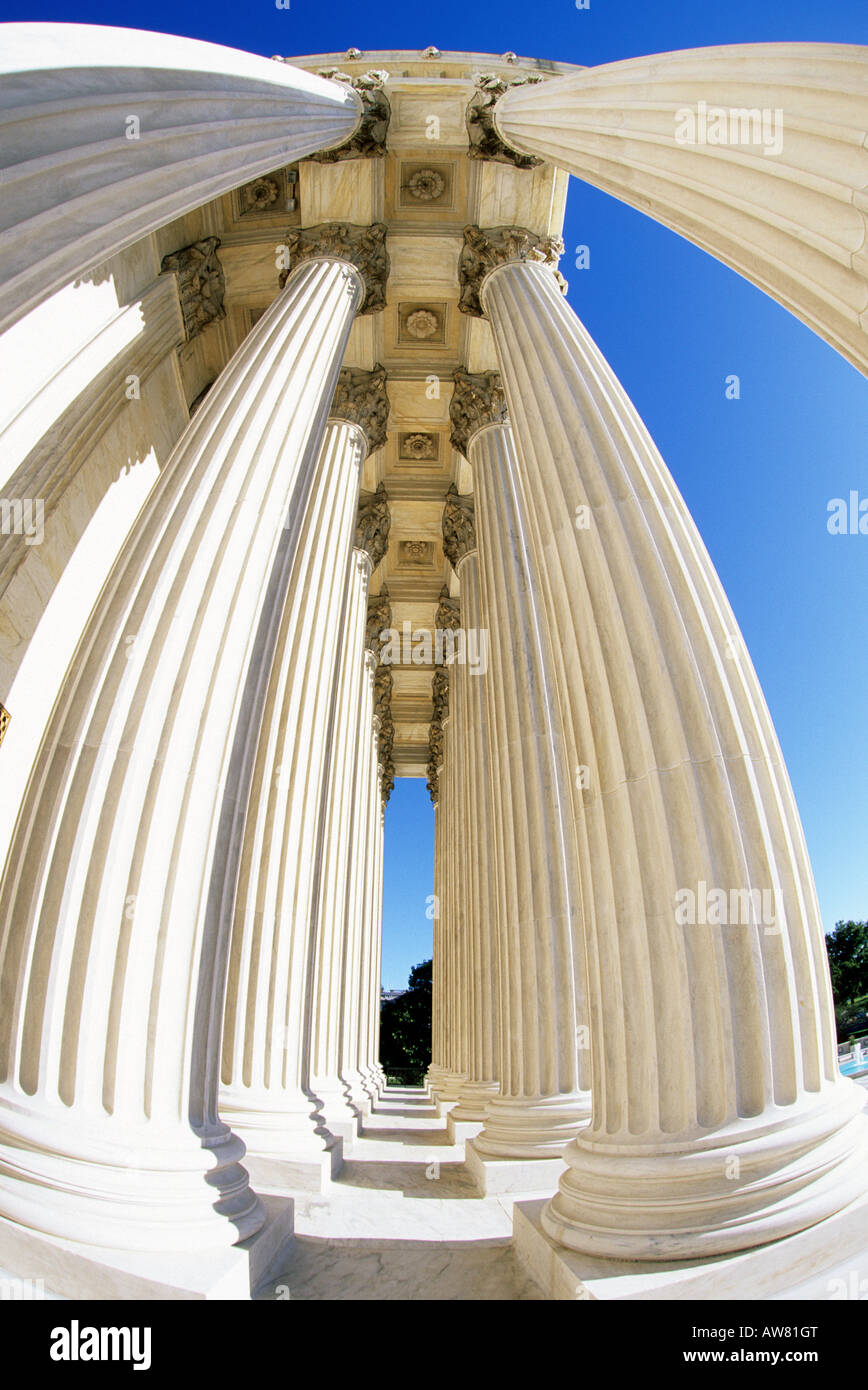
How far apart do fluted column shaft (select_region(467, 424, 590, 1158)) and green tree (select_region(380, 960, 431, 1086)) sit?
10222 centimetres

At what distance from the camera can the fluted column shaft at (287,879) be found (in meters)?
14.5

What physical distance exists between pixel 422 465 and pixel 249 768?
93.7 feet

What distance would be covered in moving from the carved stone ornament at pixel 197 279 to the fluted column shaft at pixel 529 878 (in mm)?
11468

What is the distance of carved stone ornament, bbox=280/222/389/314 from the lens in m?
22.9

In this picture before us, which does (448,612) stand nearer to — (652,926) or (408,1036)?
(652,926)

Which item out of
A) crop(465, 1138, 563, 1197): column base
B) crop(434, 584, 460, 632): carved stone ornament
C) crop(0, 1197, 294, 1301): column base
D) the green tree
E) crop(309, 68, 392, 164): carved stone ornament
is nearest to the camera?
crop(0, 1197, 294, 1301): column base

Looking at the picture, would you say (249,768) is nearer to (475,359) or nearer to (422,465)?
(475,359)

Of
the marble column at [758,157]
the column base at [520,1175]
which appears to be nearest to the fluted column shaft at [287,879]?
the column base at [520,1175]

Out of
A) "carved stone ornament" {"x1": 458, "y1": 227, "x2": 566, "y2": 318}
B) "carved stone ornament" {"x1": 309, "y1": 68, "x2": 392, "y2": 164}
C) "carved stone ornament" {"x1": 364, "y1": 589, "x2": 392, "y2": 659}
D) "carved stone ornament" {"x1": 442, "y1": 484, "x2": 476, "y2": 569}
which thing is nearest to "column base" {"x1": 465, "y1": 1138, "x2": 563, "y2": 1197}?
"carved stone ornament" {"x1": 458, "y1": 227, "x2": 566, "y2": 318}

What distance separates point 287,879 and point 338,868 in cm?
1052

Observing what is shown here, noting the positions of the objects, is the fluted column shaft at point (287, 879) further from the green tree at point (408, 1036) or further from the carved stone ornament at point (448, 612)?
the green tree at point (408, 1036)

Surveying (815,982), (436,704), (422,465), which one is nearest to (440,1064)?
(436,704)

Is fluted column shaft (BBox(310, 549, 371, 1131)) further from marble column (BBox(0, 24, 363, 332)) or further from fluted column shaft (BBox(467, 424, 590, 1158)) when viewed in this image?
marble column (BBox(0, 24, 363, 332))

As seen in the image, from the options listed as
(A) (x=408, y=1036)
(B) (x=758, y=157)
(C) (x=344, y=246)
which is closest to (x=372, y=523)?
(C) (x=344, y=246)
